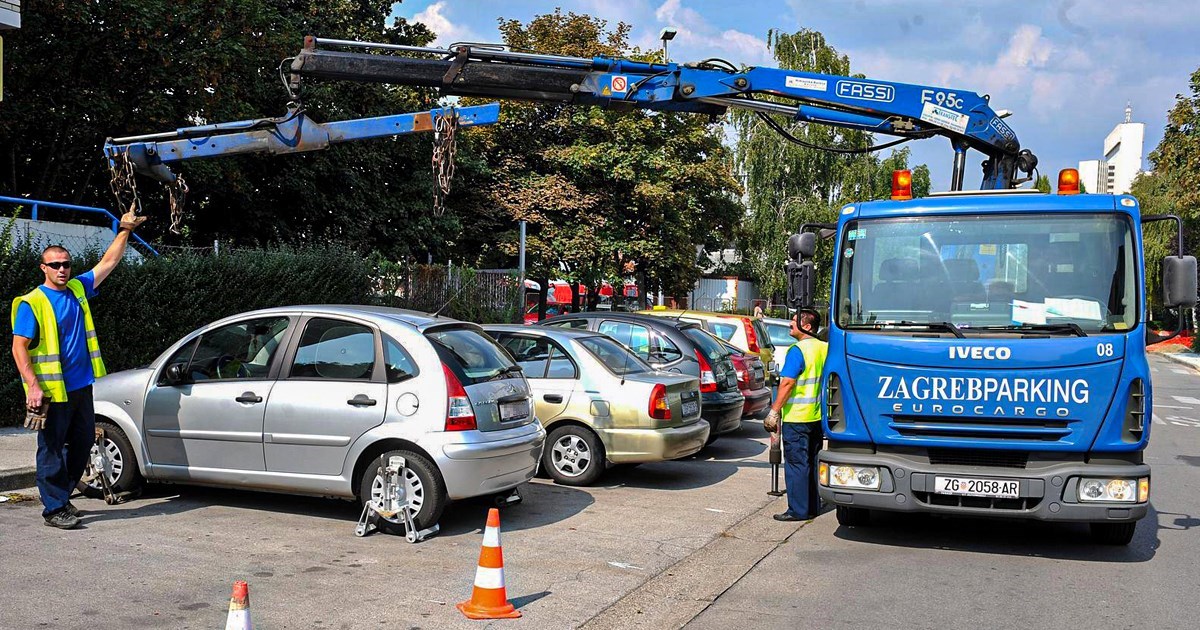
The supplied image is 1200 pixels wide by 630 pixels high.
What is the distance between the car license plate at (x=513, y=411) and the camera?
303 inches

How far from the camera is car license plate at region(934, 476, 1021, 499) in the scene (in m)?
6.95

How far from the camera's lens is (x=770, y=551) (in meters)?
7.47

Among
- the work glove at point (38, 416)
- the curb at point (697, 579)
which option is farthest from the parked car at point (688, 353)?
the work glove at point (38, 416)

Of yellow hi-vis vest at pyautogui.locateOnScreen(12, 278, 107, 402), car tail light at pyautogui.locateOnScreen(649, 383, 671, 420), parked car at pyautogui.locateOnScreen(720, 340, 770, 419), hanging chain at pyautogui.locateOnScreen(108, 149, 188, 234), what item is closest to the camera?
yellow hi-vis vest at pyautogui.locateOnScreen(12, 278, 107, 402)

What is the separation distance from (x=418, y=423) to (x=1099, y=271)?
16.3ft

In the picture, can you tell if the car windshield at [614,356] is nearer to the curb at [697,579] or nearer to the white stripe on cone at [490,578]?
the curb at [697,579]

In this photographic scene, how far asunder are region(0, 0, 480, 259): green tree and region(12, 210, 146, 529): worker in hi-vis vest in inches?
409

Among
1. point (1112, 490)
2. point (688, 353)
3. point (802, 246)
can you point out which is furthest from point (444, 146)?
point (1112, 490)

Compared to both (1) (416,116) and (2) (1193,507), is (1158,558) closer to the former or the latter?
(2) (1193,507)

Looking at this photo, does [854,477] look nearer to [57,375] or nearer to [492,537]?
[492,537]

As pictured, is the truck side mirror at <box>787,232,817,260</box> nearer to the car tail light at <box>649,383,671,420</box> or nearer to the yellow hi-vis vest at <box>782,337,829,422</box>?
the yellow hi-vis vest at <box>782,337,829,422</box>

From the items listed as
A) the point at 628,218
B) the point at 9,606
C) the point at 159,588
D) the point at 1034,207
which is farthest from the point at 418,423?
the point at 628,218

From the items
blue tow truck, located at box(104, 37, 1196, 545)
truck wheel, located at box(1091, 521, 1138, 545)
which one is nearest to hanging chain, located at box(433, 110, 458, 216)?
blue tow truck, located at box(104, 37, 1196, 545)

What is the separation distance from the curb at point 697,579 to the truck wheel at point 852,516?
357mm
